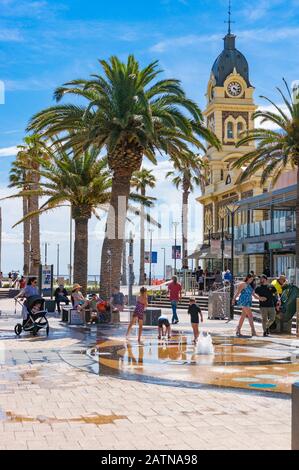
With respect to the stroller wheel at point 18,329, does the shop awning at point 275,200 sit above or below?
above

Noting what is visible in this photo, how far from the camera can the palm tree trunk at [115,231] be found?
2553 cm

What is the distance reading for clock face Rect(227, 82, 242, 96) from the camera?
75625 millimetres

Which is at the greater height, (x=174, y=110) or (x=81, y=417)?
(x=174, y=110)

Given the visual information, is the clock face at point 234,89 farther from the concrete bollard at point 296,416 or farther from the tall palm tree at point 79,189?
the concrete bollard at point 296,416

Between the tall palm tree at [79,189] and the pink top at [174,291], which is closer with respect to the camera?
the pink top at [174,291]

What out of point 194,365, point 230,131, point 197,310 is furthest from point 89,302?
point 230,131

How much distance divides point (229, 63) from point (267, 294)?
63.0 meters

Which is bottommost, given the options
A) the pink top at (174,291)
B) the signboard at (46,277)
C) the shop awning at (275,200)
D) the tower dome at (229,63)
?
the pink top at (174,291)

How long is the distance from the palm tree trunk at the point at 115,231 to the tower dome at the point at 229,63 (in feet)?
170

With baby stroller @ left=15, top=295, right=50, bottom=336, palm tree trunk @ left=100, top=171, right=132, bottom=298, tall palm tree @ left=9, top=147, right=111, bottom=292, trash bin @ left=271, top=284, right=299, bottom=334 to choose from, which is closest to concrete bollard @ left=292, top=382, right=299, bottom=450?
baby stroller @ left=15, top=295, right=50, bottom=336

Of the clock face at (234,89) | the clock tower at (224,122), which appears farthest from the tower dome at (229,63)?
the clock face at (234,89)
